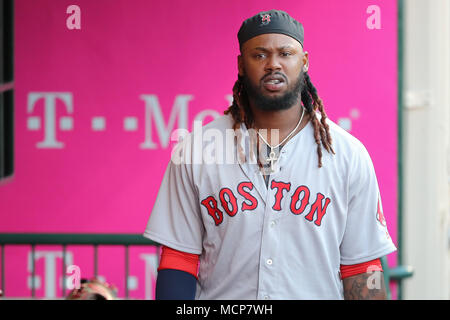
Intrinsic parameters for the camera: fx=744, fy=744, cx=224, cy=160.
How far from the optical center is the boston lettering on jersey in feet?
8.02

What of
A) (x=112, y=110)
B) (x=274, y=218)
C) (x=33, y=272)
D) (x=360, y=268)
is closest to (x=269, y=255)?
(x=274, y=218)

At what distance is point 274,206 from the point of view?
2447mm

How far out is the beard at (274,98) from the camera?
8.14ft

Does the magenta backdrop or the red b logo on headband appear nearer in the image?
the red b logo on headband

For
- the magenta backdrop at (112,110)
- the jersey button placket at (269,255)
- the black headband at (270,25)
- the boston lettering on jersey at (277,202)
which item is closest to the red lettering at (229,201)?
the boston lettering on jersey at (277,202)

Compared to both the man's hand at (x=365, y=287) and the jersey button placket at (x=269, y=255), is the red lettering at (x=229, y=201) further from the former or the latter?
the man's hand at (x=365, y=287)

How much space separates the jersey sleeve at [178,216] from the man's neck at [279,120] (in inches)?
11.6

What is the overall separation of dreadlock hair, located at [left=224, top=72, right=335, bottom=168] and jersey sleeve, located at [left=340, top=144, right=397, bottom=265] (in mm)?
118

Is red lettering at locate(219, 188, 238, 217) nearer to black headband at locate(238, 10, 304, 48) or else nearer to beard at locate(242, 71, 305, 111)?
beard at locate(242, 71, 305, 111)

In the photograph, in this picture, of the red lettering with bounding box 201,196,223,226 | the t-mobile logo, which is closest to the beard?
the red lettering with bounding box 201,196,223,226

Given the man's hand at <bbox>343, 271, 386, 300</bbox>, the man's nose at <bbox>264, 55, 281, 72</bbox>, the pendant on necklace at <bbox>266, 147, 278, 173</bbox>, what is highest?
the man's nose at <bbox>264, 55, 281, 72</bbox>

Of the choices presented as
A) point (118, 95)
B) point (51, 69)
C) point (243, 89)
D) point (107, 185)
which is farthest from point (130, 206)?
point (243, 89)

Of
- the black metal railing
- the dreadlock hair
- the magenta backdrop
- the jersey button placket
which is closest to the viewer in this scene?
the jersey button placket
